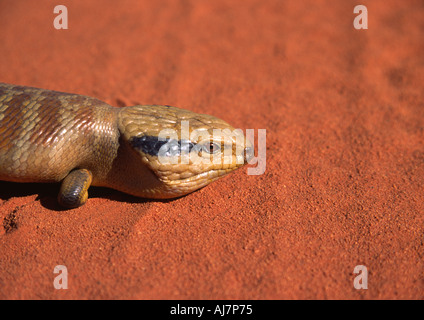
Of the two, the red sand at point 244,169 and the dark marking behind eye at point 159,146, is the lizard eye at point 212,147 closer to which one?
the dark marking behind eye at point 159,146

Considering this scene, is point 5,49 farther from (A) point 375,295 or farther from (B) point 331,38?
(A) point 375,295

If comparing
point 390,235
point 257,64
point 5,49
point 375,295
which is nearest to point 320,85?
point 257,64

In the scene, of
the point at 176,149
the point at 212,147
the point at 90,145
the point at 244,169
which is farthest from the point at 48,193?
the point at 244,169

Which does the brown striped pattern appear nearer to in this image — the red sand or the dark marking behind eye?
the dark marking behind eye

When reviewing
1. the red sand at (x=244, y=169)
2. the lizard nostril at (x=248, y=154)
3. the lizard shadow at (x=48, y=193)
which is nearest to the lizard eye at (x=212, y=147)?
the lizard nostril at (x=248, y=154)

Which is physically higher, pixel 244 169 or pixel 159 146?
pixel 159 146

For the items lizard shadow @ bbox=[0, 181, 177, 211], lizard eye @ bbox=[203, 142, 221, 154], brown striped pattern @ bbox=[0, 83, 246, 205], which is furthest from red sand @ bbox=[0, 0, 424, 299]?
lizard eye @ bbox=[203, 142, 221, 154]

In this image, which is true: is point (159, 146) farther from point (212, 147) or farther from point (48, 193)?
point (48, 193)
